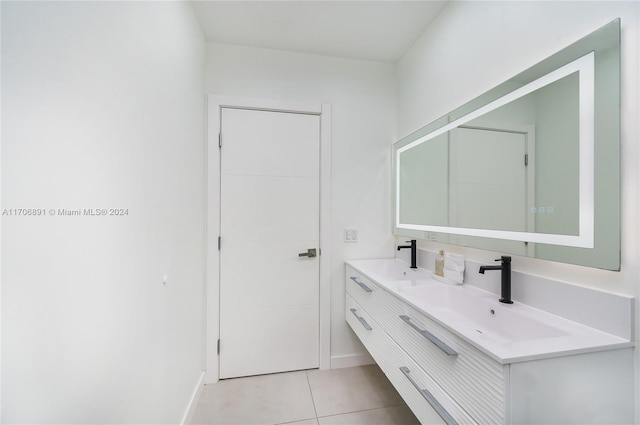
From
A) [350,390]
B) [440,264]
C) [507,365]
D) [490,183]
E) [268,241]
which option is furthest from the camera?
[268,241]

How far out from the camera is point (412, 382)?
1.11m

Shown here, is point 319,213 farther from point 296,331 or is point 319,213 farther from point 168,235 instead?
point 168,235

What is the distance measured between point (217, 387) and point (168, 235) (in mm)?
1308

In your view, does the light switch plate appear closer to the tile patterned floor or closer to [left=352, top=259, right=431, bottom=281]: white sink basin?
[left=352, top=259, right=431, bottom=281]: white sink basin

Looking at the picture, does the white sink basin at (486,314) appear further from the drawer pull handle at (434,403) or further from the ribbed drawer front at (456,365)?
the drawer pull handle at (434,403)

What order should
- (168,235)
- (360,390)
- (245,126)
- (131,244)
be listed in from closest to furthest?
(131,244)
(168,235)
(360,390)
(245,126)

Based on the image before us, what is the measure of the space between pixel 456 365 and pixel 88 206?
1254 mm

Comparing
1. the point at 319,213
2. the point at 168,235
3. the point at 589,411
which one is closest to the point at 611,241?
the point at 589,411

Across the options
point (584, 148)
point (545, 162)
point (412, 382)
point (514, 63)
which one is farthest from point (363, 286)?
point (514, 63)

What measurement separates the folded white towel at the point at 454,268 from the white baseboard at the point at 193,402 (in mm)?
1722

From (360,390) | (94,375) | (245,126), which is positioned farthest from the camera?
(245,126)

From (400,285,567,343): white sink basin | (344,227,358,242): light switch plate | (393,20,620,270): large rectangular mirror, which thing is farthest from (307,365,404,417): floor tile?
(393,20,620,270): large rectangular mirror

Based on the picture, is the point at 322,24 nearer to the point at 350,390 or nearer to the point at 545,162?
the point at 545,162

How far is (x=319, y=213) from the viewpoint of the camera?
2115 mm
